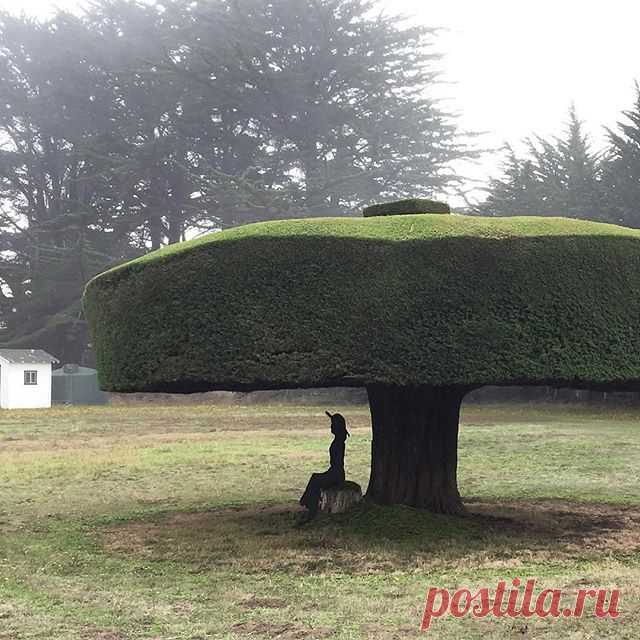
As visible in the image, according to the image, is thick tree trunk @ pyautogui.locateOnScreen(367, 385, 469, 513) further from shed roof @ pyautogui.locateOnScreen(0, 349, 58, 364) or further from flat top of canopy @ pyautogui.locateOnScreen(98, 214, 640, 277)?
shed roof @ pyautogui.locateOnScreen(0, 349, 58, 364)

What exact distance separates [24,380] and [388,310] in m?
32.2

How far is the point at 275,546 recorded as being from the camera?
905cm

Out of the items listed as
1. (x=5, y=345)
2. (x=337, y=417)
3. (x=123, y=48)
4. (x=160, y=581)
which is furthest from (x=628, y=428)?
(x=123, y=48)

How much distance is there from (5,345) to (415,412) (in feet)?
127

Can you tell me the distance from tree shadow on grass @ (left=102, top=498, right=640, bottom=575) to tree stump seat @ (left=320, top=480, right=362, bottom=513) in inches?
6.7

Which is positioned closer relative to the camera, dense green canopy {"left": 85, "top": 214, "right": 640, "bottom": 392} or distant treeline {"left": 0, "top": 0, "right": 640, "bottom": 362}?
dense green canopy {"left": 85, "top": 214, "right": 640, "bottom": 392}

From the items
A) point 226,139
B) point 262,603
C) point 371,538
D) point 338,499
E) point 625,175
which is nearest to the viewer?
point 262,603

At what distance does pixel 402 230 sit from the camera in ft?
29.0

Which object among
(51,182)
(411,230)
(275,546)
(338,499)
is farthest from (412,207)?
(51,182)

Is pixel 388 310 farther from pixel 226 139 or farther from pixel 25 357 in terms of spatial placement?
pixel 226 139

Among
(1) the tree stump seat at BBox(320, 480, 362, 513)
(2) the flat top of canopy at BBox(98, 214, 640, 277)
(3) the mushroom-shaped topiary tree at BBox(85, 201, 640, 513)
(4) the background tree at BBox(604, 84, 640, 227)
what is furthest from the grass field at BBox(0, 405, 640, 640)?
(4) the background tree at BBox(604, 84, 640, 227)

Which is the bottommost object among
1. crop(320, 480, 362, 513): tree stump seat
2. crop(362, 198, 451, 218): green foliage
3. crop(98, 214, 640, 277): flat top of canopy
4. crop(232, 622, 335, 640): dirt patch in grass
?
crop(232, 622, 335, 640): dirt patch in grass

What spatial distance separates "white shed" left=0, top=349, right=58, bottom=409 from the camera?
121ft

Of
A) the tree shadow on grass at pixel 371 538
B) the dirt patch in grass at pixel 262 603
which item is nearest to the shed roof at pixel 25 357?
the tree shadow on grass at pixel 371 538
